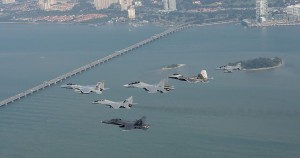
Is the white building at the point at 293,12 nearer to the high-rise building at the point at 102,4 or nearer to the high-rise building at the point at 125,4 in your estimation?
the high-rise building at the point at 125,4

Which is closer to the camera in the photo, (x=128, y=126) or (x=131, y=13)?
(x=128, y=126)

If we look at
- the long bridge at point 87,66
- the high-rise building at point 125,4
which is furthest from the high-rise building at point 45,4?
the long bridge at point 87,66

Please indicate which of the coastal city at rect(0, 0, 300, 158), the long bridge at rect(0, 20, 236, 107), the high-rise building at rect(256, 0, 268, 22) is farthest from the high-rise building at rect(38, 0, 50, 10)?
the high-rise building at rect(256, 0, 268, 22)

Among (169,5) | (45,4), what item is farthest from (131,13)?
(45,4)

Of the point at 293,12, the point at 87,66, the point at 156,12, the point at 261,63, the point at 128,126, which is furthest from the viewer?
the point at 156,12

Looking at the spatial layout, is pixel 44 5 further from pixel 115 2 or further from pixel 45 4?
pixel 115 2

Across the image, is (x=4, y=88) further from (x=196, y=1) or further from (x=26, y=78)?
(x=196, y=1)
